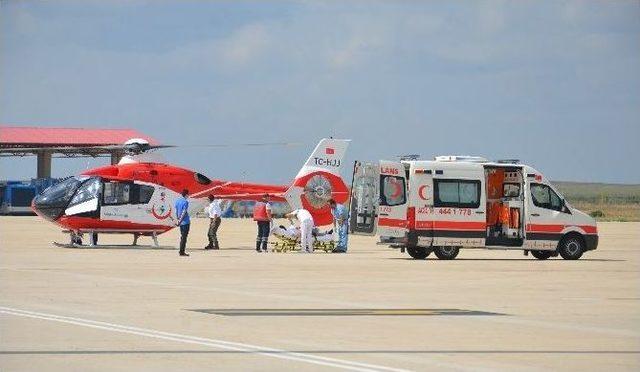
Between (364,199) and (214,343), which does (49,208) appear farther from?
(214,343)

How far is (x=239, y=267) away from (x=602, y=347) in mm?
15260

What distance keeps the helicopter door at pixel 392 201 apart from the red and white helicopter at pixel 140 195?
718 cm

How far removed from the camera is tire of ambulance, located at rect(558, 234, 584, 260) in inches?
1361

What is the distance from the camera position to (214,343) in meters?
14.7

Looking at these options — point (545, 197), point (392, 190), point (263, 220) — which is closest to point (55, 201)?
point (263, 220)

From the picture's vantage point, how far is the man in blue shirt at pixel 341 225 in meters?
38.4

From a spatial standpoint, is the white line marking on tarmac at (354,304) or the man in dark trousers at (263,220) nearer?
the white line marking on tarmac at (354,304)

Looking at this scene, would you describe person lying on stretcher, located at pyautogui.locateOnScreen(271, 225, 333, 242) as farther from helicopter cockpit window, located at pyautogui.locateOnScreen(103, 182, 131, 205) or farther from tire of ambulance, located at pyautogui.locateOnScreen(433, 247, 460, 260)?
tire of ambulance, located at pyautogui.locateOnScreen(433, 247, 460, 260)

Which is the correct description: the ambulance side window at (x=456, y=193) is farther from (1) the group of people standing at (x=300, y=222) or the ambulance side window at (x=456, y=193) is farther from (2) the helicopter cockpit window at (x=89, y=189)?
(2) the helicopter cockpit window at (x=89, y=189)

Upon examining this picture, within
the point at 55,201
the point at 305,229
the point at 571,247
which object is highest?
the point at 55,201

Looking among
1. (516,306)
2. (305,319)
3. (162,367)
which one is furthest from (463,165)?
(162,367)

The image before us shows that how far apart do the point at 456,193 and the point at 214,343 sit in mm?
19562

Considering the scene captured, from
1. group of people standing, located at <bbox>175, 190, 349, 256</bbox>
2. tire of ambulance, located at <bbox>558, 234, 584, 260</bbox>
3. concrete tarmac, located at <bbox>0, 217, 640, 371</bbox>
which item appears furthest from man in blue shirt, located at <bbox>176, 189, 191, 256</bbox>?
tire of ambulance, located at <bbox>558, 234, 584, 260</bbox>

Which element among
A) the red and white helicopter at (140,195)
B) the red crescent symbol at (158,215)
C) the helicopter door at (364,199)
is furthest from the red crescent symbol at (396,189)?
the red crescent symbol at (158,215)
